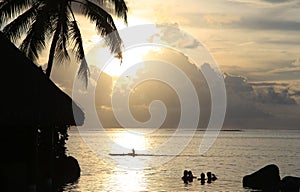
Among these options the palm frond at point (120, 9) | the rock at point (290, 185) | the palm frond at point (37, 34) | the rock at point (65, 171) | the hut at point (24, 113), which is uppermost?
the palm frond at point (120, 9)

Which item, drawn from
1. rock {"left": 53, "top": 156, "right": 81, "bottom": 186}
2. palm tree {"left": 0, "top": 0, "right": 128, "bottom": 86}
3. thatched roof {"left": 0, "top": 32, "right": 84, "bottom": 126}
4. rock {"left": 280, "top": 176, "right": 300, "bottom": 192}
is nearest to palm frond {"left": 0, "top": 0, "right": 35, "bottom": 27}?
palm tree {"left": 0, "top": 0, "right": 128, "bottom": 86}

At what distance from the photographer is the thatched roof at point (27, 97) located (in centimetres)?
1456

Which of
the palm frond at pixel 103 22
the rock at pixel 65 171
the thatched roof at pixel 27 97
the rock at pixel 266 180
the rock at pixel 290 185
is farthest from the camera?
the rock at pixel 266 180

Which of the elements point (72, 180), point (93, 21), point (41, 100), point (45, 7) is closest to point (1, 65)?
point (41, 100)

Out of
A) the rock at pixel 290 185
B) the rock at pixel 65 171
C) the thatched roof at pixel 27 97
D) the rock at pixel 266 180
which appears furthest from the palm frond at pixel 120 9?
the rock at pixel 266 180

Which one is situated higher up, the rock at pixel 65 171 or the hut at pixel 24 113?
the hut at pixel 24 113

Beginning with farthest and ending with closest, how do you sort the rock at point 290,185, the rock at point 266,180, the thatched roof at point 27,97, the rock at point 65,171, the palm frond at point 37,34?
1. the rock at point 266,180
2. the rock at point 290,185
3. the rock at point 65,171
4. the palm frond at point 37,34
5. the thatched roof at point 27,97

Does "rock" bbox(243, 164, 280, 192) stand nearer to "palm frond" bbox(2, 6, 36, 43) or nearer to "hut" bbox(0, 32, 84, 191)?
"palm frond" bbox(2, 6, 36, 43)

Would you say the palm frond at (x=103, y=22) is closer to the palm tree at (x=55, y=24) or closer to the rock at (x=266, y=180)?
the palm tree at (x=55, y=24)

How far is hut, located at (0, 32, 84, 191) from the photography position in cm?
1503

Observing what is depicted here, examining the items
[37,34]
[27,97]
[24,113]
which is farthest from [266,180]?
[24,113]

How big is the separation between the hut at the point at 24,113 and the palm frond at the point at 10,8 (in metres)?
8.53

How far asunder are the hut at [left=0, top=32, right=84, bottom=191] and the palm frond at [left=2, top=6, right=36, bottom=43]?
28.4 ft

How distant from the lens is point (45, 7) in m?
25.3
